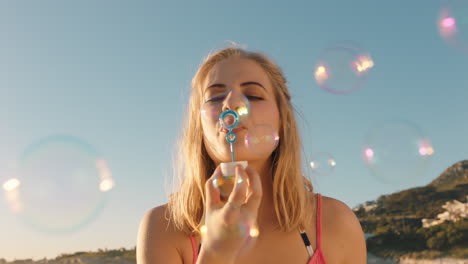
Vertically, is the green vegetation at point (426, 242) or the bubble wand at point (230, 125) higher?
the bubble wand at point (230, 125)

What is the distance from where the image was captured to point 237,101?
2.12m

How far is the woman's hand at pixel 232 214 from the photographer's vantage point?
5.04 ft

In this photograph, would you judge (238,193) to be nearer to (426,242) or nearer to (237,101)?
(237,101)

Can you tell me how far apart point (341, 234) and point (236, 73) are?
116 centimetres

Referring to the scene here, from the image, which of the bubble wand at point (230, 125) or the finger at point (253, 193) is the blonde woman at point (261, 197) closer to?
the bubble wand at point (230, 125)

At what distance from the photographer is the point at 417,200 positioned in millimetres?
16234

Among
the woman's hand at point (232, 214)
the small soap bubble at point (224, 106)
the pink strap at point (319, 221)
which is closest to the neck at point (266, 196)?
the pink strap at point (319, 221)

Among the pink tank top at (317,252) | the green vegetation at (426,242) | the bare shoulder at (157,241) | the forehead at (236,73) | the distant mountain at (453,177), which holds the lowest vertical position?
the green vegetation at (426,242)

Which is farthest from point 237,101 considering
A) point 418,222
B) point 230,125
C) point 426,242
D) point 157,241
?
point 418,222

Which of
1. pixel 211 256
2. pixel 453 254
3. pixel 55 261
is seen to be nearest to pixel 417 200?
pixel 453 254

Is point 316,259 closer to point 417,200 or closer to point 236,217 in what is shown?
point 236,217

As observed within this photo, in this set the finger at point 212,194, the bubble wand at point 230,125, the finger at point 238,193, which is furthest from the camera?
the bubble wand at point 230,125

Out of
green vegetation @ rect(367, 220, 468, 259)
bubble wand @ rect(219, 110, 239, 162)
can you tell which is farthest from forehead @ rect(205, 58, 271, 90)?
green vegetation @ rect(367, 220, 468, 259)

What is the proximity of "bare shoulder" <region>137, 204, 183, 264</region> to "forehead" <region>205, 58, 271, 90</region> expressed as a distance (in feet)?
2.85
